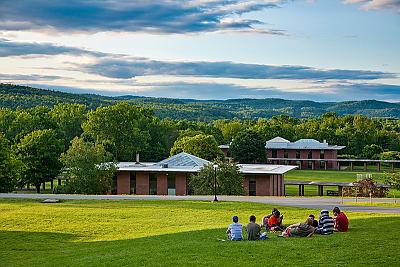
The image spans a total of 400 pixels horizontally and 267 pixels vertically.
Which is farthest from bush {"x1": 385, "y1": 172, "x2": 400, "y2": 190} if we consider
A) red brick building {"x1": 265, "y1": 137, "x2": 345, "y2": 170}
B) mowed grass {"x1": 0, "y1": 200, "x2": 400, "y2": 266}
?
red brick building {"x1": 265, "y1": 137, "x2": 345, "y2": 170}

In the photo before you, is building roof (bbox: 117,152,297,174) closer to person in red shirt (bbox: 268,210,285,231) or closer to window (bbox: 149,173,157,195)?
window (bbox: 149,173,157,195)

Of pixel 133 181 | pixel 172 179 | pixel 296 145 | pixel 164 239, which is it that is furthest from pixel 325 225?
pixel 296 145

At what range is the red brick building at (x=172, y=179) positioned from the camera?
216 ft

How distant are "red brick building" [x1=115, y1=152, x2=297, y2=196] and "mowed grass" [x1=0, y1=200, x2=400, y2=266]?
919 inches

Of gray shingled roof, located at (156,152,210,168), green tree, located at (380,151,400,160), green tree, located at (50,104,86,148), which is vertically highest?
green tree, located at (50,104,86,148)

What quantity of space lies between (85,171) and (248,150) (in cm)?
5700

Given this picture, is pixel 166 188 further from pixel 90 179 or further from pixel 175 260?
pixel 175 260

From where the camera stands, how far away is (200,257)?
19.0 m

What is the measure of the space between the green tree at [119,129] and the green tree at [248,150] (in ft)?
54.3

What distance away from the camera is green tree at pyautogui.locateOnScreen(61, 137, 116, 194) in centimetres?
6150

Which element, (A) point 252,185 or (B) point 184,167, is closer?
(A) point 252,185

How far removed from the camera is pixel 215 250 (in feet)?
65.9

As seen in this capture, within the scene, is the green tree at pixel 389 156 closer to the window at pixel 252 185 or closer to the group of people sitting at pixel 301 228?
the window at pixel 252 185

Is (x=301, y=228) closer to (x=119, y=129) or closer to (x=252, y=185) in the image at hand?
(x=252, y=185)
